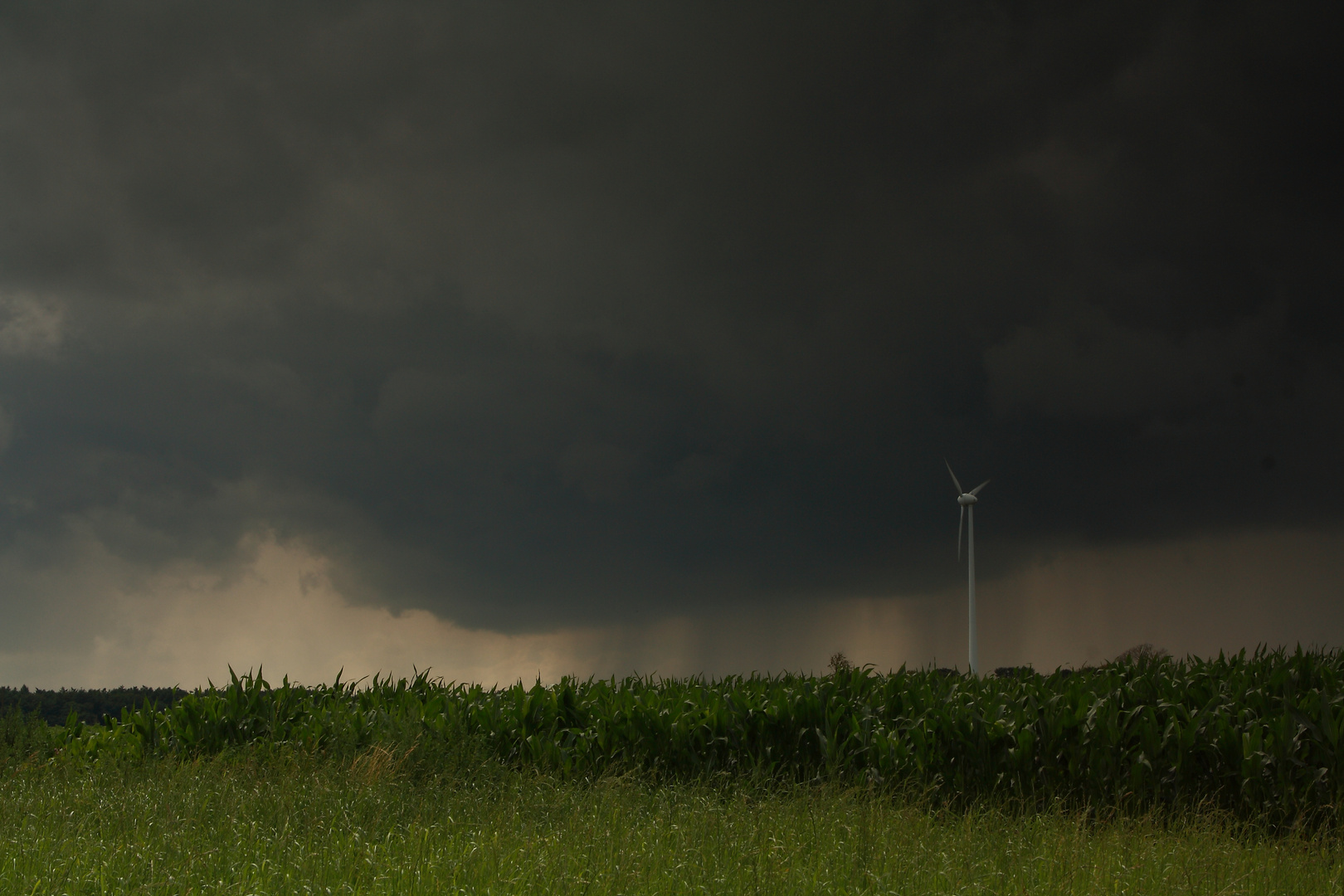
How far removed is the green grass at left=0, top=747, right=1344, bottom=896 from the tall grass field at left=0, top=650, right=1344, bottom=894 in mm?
43

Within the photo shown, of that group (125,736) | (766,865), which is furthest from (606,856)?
(125,736)

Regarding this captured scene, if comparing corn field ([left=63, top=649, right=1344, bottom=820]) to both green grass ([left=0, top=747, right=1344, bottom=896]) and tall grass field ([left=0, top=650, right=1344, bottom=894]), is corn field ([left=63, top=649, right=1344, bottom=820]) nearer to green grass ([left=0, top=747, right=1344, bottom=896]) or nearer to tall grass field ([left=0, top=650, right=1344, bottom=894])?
tall grass field ([left=0, top=650, right=1344, bottom=894])

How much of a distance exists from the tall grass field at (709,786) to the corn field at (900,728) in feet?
0.15

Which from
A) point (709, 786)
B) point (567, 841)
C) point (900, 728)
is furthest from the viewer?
point (900, 728)

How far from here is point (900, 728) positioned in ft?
45.2

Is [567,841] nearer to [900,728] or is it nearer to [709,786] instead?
[709,786]

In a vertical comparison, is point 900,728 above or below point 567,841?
above

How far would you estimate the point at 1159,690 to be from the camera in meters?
14.4

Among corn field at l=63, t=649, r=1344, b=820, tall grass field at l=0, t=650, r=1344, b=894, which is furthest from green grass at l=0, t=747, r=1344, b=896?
corn field at l=63, t=649, r=1344, b=820

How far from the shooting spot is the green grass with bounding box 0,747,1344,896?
27.0 feet

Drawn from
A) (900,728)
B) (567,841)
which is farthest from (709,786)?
(567,841)

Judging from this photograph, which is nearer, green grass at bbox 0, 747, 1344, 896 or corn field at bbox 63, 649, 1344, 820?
green grass at bbox 0, 747, 1344, 896

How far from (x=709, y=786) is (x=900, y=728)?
9.79ft

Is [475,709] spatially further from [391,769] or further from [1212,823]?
[1212,823]
